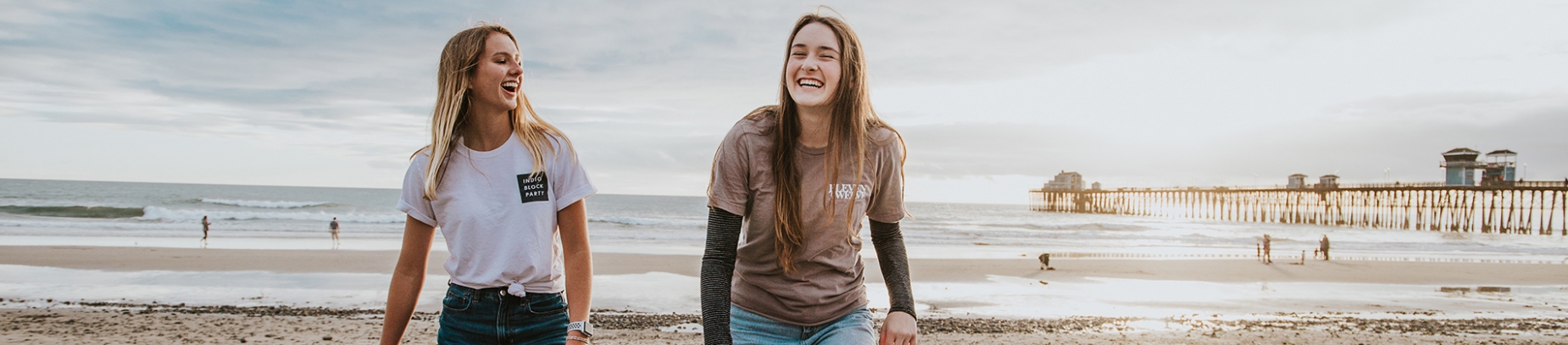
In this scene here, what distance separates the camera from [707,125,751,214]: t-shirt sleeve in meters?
2.15

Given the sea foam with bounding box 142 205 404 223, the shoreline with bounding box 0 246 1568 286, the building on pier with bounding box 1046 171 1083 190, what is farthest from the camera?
the building on pier with bounding box 1046 171 1083 190

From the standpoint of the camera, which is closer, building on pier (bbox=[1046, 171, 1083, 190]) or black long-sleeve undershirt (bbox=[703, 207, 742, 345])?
black long-sleeve undershirt (bbox=[703, 207, 742, 345])

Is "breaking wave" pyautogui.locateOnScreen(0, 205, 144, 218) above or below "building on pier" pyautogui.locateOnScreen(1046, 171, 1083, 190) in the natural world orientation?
below

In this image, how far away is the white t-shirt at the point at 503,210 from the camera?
237cm

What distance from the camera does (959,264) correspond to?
19312 millimetres

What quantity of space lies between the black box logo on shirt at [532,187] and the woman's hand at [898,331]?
3.49ft

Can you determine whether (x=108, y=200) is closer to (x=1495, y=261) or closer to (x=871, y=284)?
(x=871, y=284)

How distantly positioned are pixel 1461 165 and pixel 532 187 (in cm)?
6189

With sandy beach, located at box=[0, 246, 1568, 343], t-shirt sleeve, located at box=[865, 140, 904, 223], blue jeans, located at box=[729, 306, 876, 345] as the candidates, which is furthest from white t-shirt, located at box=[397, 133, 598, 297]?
sandy beach, located at box=[0, 246, 1568, 343]

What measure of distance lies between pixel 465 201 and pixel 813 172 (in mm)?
1036

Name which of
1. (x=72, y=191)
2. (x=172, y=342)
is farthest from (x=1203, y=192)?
(x=72, y=191)

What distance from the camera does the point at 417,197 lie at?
2.48 metres

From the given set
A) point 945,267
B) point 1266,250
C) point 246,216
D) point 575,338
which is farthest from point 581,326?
point 246,216

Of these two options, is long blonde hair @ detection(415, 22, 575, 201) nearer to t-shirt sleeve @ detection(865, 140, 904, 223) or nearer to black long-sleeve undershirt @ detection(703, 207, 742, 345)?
black long-sleeve undershirt @ detection(703, 207, 742, 345)
